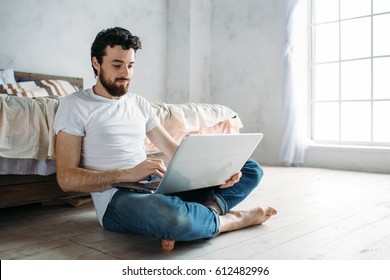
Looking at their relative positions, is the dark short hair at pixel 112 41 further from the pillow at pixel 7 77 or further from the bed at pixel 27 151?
the pillow at pixel 7 77

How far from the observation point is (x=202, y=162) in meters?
1.37

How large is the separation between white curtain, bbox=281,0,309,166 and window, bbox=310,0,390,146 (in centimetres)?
15

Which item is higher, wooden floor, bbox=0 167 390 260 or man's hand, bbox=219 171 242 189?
man's hand, bbox=219 171 242 189

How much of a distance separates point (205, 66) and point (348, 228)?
12.3 ft

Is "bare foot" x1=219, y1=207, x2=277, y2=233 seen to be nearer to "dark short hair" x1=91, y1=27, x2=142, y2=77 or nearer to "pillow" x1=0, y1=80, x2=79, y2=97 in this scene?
"dark short hair" x1=91, y1=27, x2=142, y2=77

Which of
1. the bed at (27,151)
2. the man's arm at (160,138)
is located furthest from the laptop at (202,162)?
the bed at (27,151)

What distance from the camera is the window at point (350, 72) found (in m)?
3.89

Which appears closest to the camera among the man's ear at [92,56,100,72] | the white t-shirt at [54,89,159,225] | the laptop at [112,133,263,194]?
the laptop at [112,133,263,194]

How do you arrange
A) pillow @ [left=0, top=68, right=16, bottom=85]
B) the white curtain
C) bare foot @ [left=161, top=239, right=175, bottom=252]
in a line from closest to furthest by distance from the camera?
1. bare foot @ [left=161, top=239, right=175, bottom=252]
2. pillow @ [left=0, top=68, right=16, bottom=85]
3. the white curtain

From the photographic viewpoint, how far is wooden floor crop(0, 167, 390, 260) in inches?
54.7

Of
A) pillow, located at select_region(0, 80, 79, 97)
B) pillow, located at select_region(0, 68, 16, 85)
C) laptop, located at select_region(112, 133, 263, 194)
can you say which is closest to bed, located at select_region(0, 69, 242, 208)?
laptop, located at select_region(112, 133, 263, 194)

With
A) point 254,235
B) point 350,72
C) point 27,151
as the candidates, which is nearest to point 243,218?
point 254,235

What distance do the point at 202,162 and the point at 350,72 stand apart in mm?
3277
